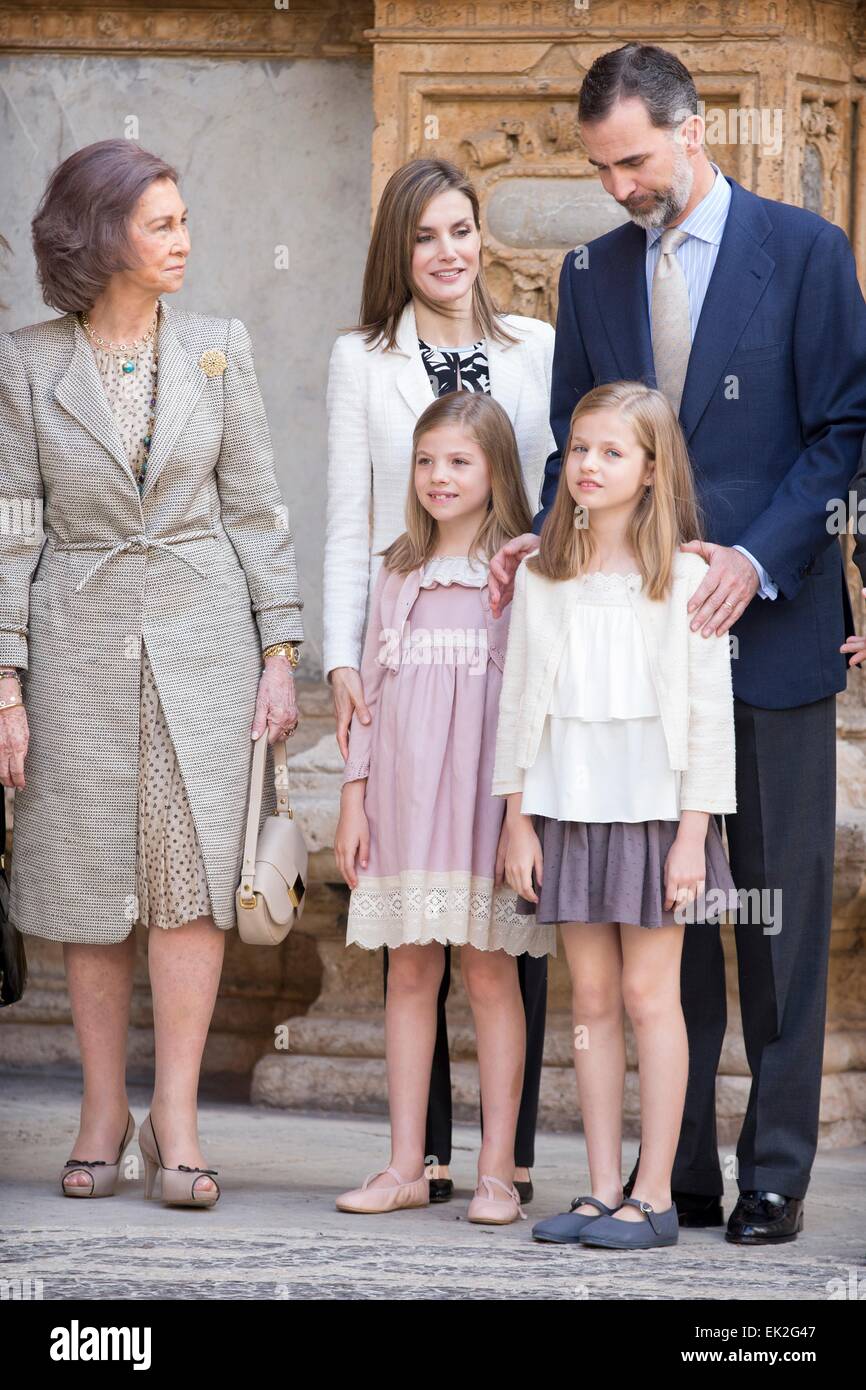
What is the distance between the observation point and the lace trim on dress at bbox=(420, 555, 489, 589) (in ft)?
13.6

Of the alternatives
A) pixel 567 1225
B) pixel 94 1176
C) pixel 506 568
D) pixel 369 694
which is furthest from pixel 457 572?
pixel 94 1176

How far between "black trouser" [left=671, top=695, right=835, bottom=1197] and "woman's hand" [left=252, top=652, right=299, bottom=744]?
87 centimetres

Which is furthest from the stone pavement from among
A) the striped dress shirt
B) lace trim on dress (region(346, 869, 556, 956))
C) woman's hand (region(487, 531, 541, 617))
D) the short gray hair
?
the short gray hair

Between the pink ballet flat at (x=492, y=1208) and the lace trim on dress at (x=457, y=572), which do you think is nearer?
the pink ballet flat at (x=492, y=1208)

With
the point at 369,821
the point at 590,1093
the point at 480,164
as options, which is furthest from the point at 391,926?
the point at 480,164

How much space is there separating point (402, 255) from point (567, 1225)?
1.82 meters

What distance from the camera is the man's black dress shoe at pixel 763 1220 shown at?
3.89m

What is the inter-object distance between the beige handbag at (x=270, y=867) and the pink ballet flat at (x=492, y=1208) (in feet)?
1.93

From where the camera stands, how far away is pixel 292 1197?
14.1 feet

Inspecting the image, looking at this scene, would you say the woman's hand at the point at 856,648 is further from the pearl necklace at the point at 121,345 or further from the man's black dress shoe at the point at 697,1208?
the pearl necklace at the point at 121,345

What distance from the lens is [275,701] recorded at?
4.29 meters

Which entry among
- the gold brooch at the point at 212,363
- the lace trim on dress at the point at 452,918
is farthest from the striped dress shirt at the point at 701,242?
the lace trim on dress at the point at 452,918

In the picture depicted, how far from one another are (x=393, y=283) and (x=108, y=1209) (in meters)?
1.81
